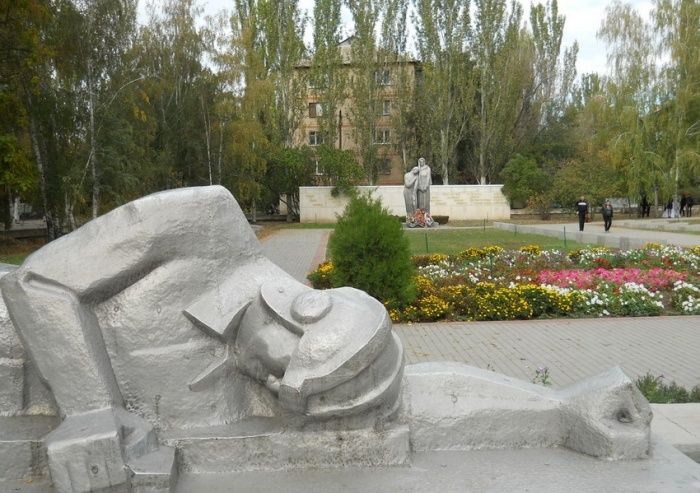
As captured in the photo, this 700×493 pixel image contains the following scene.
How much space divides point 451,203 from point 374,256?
2695cm

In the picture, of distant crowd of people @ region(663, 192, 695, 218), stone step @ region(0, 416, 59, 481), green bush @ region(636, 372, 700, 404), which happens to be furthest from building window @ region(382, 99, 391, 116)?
stone step @ region(0, 416, 59, 481)

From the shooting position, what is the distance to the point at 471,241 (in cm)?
2003

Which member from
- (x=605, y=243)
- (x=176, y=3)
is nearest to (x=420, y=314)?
(x=605, y=243)

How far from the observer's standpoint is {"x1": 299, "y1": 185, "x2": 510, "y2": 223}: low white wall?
34.4 m

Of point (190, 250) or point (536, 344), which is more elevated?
point (190, 250)

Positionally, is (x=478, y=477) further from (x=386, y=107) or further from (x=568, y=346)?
(x=386, y=107)

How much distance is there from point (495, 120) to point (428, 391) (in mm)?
35539

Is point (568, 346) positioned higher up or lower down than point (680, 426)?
lower down

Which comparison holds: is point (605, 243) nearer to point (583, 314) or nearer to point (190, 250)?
point (583, 314)

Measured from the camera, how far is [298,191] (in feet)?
117

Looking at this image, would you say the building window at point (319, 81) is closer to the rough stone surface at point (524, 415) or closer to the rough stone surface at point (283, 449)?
the rough stone surface at point (524, 415)

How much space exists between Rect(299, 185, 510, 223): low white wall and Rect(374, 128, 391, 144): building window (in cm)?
547

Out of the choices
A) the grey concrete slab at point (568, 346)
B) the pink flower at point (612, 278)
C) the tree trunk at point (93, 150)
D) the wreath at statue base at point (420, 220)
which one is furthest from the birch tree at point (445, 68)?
the grey concrete slab at point (568, 346)

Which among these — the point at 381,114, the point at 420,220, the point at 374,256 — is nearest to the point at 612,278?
the point at 374,256
